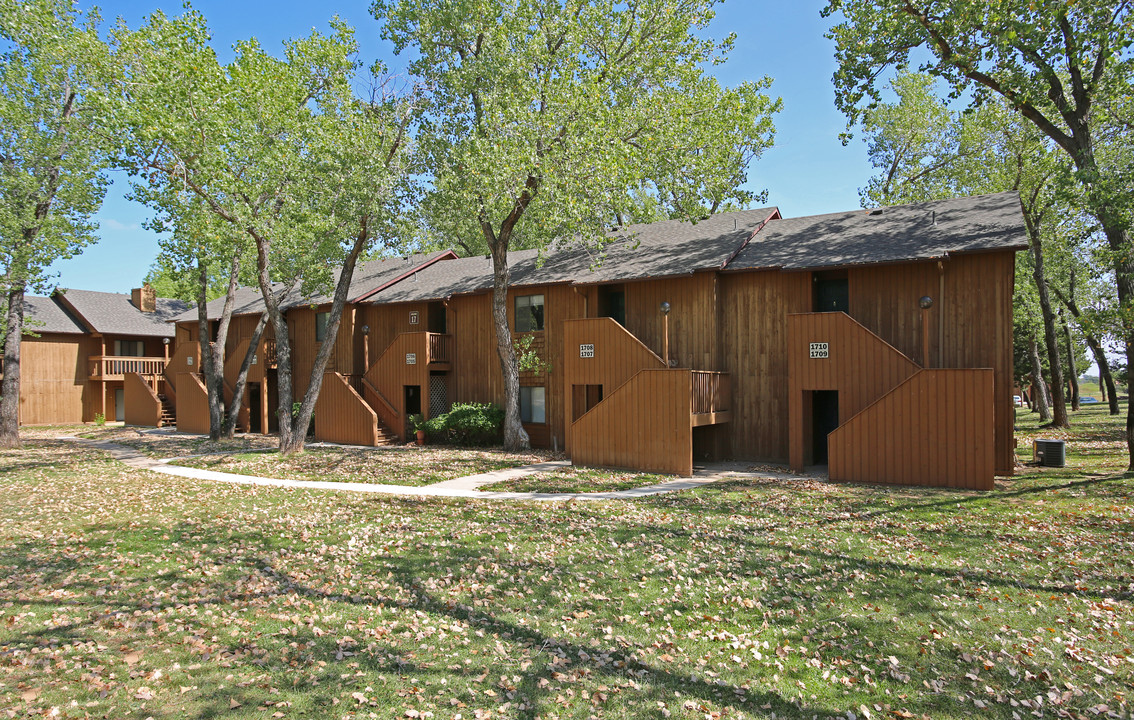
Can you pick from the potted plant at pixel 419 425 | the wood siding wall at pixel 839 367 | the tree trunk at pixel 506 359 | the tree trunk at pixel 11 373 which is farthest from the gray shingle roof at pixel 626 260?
the tree trunk at pixel 11 373

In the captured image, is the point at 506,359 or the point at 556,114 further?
the point at 506,359

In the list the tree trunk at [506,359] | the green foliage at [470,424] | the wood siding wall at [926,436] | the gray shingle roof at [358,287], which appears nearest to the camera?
the wood siding wall at [926,436]

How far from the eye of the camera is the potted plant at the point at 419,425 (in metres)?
24.1

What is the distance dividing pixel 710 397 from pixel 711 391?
0.18 meters

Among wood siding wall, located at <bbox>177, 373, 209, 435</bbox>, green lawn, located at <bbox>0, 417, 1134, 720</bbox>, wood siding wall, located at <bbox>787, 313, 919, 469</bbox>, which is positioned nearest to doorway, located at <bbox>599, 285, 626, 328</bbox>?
wood siding wall, located at <bbox>787, 313, 919, 469</bbox>

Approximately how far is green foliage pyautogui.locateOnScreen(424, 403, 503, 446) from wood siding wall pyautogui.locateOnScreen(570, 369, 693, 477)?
5310 millimetres

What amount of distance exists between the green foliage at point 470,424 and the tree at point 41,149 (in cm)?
1387

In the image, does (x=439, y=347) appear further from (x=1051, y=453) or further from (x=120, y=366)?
(x=120, y=366)

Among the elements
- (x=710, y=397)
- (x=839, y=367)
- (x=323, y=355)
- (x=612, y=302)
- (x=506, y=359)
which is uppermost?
(x=612, y=302)

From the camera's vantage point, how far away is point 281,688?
5066 mm

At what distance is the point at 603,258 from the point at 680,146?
4412 millimetres

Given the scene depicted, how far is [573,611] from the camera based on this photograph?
6.88 metres

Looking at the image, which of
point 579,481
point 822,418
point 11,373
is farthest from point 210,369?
point 822,418

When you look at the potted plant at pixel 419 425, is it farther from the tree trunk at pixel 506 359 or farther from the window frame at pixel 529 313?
the window frame at pixel 529 313
